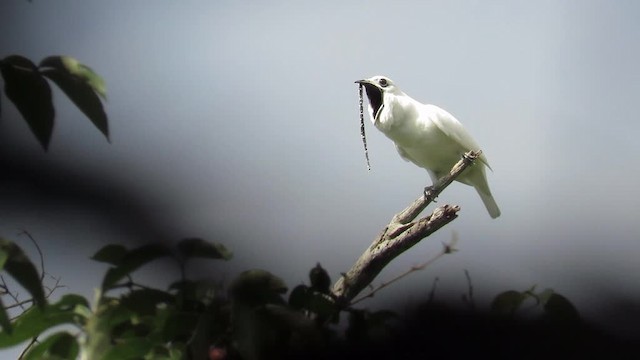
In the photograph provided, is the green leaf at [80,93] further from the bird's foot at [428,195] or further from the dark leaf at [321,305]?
the bird's foot at [428,195]

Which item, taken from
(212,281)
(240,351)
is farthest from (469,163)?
(212,281)

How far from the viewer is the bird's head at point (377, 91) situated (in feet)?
4.62

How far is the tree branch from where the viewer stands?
2.33 feet

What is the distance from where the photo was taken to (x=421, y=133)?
206cm

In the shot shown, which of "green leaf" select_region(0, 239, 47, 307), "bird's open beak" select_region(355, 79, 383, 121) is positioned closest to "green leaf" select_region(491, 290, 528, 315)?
"green leaf" select_region(0, 239, 47, 307)

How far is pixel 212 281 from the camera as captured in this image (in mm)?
492

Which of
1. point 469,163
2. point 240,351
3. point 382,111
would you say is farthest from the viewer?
point 382,111

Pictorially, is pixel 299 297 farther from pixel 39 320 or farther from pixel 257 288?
pixel 39 320

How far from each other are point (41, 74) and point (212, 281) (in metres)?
0.25

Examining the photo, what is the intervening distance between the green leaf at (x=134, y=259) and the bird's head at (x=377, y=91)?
2.77 feet

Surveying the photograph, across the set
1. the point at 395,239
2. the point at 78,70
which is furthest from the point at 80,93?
the point at 395,239

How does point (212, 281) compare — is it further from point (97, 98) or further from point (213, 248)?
point (97, 98)

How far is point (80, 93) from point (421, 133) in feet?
5.15

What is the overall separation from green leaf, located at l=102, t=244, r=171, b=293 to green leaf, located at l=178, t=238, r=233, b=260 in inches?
0.6
